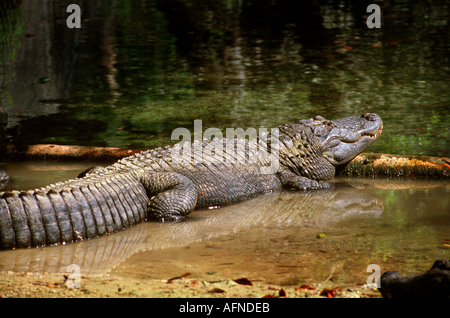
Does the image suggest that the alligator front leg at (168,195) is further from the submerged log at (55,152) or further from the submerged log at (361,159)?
the submerged log at (55,152)

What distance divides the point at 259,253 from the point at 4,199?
1.92 metres

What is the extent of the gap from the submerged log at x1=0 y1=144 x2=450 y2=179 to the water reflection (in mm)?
398

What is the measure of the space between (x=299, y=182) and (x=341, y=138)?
78cm

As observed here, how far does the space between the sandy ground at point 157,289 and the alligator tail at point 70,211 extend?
0.78m

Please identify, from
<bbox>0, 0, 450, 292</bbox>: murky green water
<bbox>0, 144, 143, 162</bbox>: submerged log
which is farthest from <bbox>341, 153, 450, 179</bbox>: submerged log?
<bbox>0, 144, 143, 162</bbox>: submerged log

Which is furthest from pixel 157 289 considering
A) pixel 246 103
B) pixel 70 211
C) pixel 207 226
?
pixel 246 103

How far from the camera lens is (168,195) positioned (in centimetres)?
505

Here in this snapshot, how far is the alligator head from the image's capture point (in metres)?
6.38

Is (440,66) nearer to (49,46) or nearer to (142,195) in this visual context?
(142,195)

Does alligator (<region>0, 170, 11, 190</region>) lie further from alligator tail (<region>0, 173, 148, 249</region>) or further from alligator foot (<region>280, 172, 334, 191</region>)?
alligator foot (<region>280, 172, 334, 191</region>)

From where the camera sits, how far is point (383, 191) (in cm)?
576

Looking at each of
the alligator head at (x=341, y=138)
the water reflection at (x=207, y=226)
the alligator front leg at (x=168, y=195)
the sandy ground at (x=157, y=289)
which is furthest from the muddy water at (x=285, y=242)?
the alligator head at (x=341, y=138)

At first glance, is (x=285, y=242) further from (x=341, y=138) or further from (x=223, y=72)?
(x=223, y=72)

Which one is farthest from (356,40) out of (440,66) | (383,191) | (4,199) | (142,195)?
(4,199)
